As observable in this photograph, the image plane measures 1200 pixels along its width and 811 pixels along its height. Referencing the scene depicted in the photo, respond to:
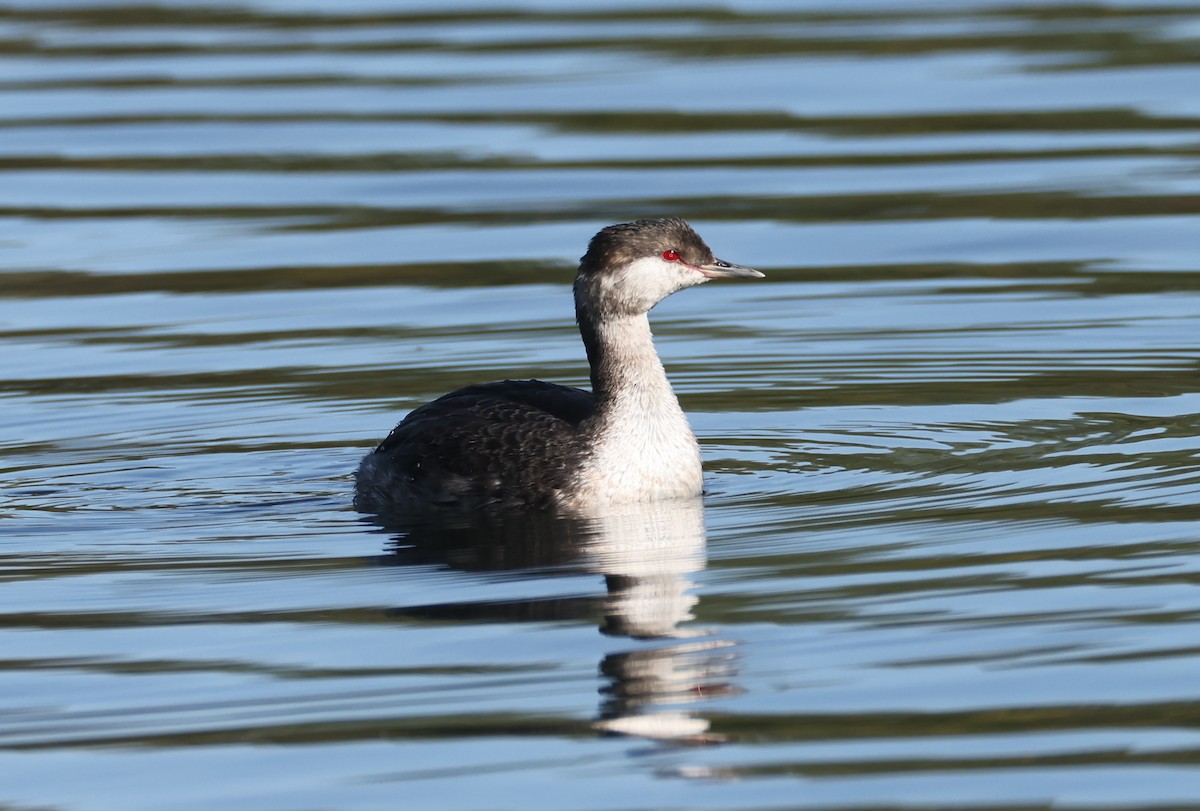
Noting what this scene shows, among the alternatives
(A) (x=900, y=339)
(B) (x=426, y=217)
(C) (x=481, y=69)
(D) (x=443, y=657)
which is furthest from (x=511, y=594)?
(C) (x=481, y=69)

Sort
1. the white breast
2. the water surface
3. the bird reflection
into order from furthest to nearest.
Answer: the white breast < the bird reflection < the water surface

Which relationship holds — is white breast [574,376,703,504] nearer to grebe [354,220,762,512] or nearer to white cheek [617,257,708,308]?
grebe [354,220,762,512]

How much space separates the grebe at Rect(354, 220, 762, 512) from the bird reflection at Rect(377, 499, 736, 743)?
0.15 meters

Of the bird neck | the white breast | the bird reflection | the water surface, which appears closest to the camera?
the water surface

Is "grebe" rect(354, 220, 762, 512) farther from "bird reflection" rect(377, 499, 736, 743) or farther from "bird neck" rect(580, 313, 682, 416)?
"bird reflection" rect(377, 499, 736, 743)

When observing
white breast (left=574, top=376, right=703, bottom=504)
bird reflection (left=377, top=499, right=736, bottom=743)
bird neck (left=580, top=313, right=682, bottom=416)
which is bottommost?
bird reflection (left=377, top=499, right=736, bottom=743)

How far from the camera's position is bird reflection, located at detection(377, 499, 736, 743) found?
803 centimetres

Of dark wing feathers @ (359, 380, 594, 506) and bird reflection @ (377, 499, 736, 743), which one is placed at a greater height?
dark wing feathers @ (359, 380, 594, 506)

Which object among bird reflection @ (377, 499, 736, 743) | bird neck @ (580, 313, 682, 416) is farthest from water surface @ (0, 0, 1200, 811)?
bird neck @ (580, 313, 682, 416)

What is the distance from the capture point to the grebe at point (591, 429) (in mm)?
11406

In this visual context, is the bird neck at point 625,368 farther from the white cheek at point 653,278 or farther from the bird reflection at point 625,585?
the bird reflection at point 625,585

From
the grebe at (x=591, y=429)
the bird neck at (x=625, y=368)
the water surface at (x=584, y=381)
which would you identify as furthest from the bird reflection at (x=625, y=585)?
the bird neck at (x=625, y=368)

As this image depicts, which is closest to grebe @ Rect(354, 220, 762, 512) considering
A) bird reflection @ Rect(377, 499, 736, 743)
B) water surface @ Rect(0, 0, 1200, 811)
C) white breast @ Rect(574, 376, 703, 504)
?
white breast @ Rect(574, 376, 703, 504)

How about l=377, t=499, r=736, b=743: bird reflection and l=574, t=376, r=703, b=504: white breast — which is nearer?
l=377, t=499, r=736, b=743: bird reflection
